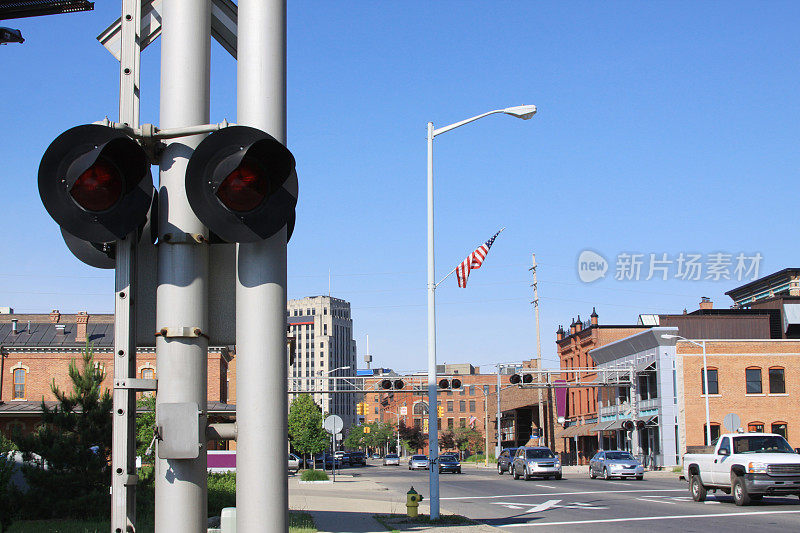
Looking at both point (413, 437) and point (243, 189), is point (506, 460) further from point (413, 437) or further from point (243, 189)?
point (413, 437)

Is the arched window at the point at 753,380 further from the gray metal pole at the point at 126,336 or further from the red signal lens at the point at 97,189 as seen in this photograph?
the red signal lens at the point at 97,189

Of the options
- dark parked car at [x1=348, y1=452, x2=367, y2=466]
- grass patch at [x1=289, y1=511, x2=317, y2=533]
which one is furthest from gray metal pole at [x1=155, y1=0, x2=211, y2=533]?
dark parked car at [x1=348, y1=452, x2=367, y2=466]

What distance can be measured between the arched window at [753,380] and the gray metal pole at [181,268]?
61.1 metres

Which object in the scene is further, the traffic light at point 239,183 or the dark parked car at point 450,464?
the dark parked car at point 450,464

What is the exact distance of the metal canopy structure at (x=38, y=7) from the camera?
13.4 metres

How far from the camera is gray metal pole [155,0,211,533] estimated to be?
3.52 m

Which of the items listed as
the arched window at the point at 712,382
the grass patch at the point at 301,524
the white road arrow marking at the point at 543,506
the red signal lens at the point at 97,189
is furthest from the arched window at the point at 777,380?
the red signal lens at the point at 97,189

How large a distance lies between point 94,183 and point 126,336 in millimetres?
637

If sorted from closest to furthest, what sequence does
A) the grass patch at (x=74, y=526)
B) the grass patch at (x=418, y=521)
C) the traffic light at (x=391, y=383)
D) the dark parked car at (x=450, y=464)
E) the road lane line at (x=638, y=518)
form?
the grass patch at (x=74, y=526), the grass patch at (x=418, y=521), the road lane line at (x=638, y=518), the traffic light at (x=391, y=383), the dark parked car at (x=450, y=464)

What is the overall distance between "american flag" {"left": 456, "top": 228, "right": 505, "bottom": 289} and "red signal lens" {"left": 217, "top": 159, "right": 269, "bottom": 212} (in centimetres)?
2440

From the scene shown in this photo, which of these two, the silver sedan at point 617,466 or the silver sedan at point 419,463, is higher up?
the silver sedan at point 617,466

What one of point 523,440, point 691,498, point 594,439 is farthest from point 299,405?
point 523,440

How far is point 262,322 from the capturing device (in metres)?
3.53

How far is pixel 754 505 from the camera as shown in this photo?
76.4ft
